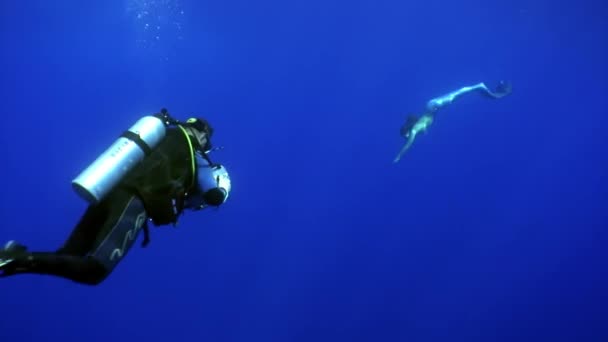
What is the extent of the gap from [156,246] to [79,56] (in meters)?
21.5

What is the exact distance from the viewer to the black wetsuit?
10.5 feet

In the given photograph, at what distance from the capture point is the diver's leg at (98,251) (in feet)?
10.1

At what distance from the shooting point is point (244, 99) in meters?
39.9

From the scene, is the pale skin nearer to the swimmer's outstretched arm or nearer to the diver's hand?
the diver's hand

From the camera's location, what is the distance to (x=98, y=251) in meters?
3.36

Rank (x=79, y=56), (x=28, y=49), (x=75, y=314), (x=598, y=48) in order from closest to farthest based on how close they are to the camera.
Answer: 1. (x=75, y=314)
2. (x=598, y=48)
3. (x=28, y=49)
4. (x=79, y=56)

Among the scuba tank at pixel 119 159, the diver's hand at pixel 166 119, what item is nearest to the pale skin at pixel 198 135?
the diver's hand at pixel 166 119

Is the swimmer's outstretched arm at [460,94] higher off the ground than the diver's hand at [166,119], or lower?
higher

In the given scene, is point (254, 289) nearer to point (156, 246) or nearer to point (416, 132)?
point (156, 246)

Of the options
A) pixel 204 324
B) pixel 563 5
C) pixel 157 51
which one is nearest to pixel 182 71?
pixel 157 51

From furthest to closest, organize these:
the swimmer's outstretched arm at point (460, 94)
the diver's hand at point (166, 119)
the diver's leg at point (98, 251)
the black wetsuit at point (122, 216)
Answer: the swimmer's outstretched arm at point (460, 94) → the diver's hand at point (166, 119) → the black wetsuit at point (122, 216) → the diver's leg at point (98, 251)

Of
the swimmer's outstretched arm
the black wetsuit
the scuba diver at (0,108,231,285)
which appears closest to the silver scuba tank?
the scuba diver at (0,108,231,285)

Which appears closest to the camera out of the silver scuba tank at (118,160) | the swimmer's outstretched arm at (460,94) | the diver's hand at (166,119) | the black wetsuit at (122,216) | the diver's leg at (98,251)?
the diver's leg at (98,251)

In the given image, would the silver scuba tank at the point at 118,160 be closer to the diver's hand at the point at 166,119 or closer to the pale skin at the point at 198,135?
the diver's hand at the point at 166,119
